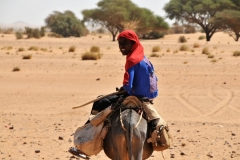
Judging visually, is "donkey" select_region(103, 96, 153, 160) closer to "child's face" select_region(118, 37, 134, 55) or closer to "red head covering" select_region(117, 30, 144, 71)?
"red head covering" select_region(117, 30, 144, 71)

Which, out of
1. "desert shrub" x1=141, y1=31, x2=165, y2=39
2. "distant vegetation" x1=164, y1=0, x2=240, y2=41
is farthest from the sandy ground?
"desert shrub" x1=141, y1=31, x2=165, y2=39

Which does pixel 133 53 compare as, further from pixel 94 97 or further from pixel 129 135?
pixel 94 97

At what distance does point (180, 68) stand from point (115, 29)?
4106 centimetres

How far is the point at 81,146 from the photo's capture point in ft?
19.1

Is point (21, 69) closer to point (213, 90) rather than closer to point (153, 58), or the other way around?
point (153, 58)

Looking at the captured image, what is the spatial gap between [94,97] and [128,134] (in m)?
10.9

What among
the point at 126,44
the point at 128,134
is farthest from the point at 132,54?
the point at 128,134

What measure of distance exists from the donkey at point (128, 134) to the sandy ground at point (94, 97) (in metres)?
3.43

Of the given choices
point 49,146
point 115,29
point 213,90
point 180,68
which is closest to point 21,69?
point 180,68

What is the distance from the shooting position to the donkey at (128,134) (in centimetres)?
496

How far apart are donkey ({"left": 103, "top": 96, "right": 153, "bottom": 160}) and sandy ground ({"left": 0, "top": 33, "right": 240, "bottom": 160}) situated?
11.2 feet

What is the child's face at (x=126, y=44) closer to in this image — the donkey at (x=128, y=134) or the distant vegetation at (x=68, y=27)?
the donkey at (x=128, y=134)

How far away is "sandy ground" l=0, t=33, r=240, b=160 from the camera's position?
30.6 feet

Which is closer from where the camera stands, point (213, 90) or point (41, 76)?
point (213, 90)
